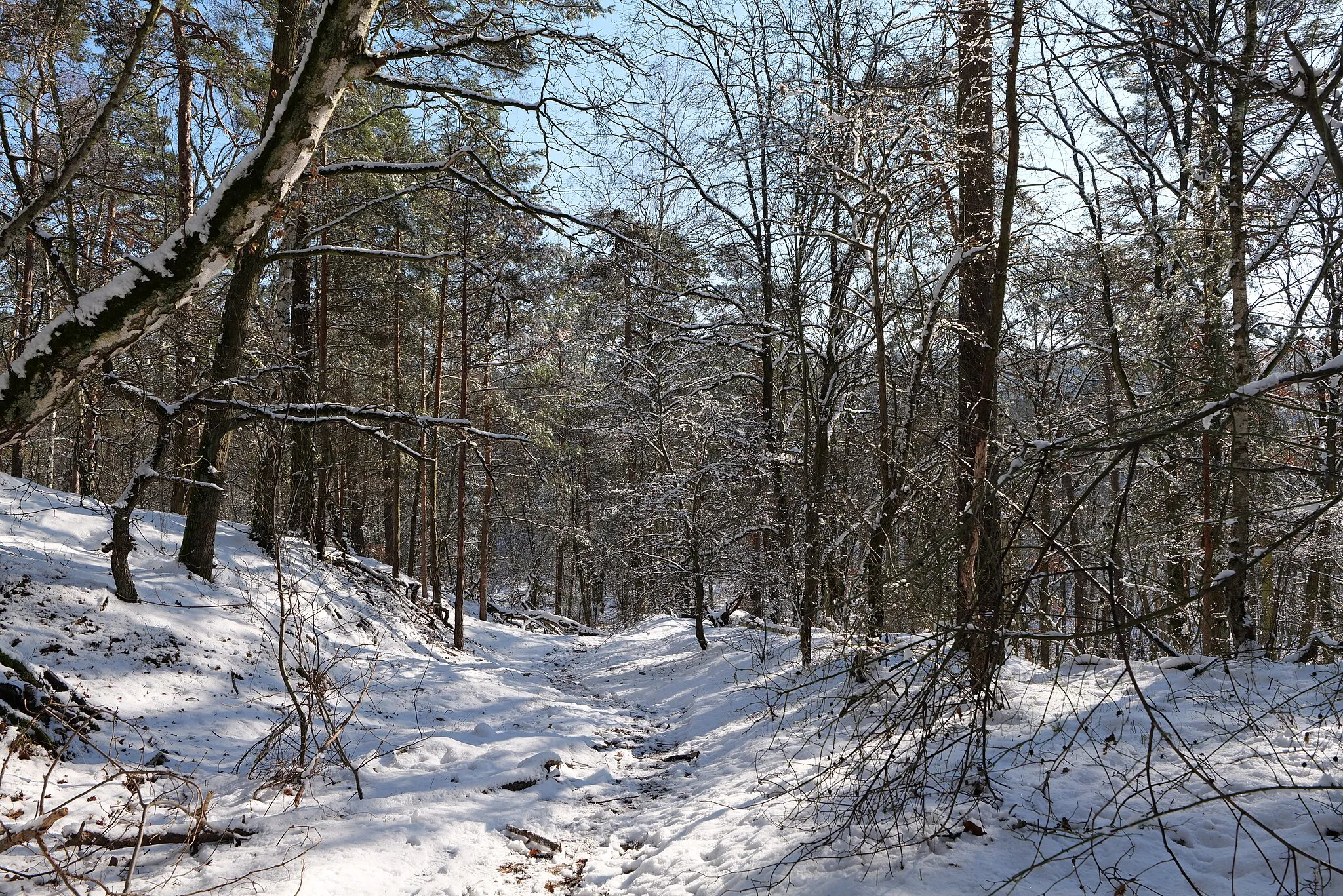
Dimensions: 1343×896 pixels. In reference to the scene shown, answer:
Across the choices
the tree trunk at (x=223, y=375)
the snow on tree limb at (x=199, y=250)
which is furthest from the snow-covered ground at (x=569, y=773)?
the snow on tree limb at (x=199, y=250)

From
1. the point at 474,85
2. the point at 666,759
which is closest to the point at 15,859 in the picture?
the point at 666,759

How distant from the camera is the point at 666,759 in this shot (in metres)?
6.34

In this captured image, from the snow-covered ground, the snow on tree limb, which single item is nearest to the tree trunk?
the snow-covered ground

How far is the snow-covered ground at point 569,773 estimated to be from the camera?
3.10 meters

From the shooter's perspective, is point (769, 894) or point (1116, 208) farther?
point (1116, 208)

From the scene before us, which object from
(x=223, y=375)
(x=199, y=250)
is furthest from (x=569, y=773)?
(x=223, y=375)

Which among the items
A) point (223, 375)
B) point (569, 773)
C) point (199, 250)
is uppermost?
point (223, 375)

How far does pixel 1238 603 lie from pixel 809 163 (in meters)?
5.82

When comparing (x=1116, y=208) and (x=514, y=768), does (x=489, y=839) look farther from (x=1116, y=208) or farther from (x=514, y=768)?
(x=1116, y=208)

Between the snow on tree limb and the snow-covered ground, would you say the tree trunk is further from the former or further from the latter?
the snow on tree limb

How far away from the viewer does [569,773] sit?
5625 mm

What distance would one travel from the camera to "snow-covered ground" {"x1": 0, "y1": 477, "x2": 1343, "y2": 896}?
10.2 feet

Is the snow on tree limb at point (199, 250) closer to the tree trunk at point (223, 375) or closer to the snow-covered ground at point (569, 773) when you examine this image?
the snow-covered ground at point (569, 773)

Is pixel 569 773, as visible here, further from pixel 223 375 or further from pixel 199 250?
pixel 223 375
